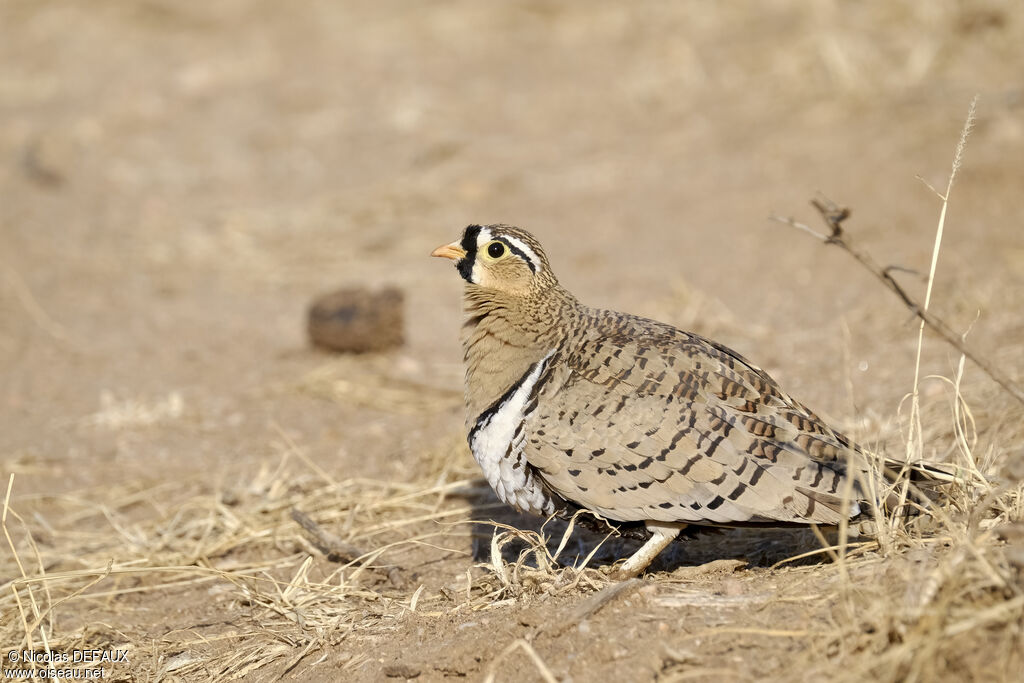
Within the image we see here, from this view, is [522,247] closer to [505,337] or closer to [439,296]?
[505,337]

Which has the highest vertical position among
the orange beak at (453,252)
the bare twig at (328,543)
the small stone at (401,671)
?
the orange beak at (453,252)

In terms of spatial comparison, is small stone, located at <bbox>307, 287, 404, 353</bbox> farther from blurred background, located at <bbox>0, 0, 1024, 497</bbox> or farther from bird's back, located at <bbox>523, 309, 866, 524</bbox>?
bird's back, located at <bbox>523, 309, 866, 524</bbox>

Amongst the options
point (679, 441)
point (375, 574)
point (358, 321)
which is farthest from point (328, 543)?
point (358, 321)

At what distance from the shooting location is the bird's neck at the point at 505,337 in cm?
363

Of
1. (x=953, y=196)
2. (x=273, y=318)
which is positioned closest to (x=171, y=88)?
(x=273, y=318)

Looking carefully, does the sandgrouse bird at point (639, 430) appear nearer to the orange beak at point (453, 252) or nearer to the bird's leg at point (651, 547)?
the bird's leg at point (651, 547)

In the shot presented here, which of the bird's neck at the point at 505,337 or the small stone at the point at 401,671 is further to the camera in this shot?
the bird's neck at the point at 505,337

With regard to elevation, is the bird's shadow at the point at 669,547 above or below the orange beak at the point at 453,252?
below

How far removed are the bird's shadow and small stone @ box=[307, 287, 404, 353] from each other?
8.11 ft

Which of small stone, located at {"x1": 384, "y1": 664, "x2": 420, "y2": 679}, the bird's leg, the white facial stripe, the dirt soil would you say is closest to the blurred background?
the dirt soil

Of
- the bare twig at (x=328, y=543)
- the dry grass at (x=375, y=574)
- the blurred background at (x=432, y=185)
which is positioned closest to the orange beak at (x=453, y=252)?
the dry grass at (x=375, y=574)

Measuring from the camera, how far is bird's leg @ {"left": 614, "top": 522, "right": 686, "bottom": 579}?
3354 mm

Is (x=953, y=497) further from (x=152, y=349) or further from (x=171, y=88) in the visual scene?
(x=171, y=88)

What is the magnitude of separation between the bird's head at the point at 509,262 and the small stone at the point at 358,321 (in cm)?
295
